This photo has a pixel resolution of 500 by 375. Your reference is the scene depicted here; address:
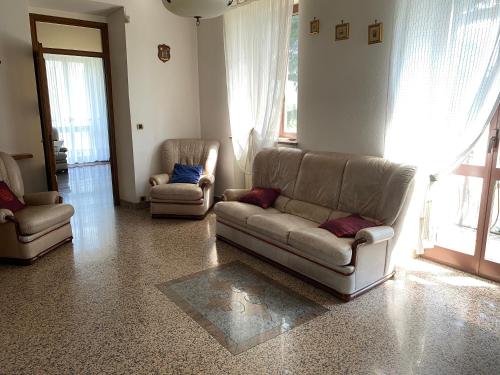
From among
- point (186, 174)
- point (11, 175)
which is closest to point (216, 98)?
point (186, 174)

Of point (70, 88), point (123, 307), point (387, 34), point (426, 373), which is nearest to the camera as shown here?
point (426, 373)

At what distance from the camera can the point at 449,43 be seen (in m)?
2.94

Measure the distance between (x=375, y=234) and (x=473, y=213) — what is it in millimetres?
1088

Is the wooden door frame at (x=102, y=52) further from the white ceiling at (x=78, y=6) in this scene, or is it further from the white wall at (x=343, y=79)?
the white wall at (x=343, y=79)

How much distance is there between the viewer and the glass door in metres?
3.07

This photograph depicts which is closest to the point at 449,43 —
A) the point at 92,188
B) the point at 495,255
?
the point at 495,255

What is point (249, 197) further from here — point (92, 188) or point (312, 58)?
point (92, 188)

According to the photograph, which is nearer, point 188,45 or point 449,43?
point 449,43

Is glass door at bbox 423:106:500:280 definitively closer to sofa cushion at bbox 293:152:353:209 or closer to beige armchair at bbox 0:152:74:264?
sofa cushion at bbox 293:152:353:209

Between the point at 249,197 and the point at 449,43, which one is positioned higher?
the point at 449,43

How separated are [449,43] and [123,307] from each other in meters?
3.23

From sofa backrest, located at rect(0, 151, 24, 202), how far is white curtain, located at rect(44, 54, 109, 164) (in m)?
5.05

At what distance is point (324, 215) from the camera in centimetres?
357

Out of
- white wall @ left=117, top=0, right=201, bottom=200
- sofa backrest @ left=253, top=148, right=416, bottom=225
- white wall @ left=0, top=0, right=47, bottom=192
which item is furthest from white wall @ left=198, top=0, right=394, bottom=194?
white wall @ left=0, top=0, right=47, bottom=192
